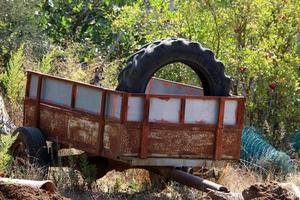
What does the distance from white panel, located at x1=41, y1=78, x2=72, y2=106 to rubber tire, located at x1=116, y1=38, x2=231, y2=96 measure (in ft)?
2.57

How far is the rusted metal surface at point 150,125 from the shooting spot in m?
8.23

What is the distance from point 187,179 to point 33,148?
1930 millimetres

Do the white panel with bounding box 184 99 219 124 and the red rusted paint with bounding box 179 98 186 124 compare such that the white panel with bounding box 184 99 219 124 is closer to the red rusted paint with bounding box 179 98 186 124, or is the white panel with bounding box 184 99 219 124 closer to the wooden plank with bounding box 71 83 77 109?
the red rusted paint with bounding box 179 98 186 124

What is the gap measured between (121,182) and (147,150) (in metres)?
1.32

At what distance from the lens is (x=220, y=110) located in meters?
8.57

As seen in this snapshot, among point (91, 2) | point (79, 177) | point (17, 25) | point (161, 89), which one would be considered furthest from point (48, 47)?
point (79, 177)

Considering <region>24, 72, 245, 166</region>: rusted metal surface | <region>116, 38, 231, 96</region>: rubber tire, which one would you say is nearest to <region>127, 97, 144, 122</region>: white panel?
<region>24, 72, 245, 166</region>: rusted metal surface

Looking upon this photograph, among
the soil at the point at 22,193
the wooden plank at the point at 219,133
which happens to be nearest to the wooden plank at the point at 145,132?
the wooden plank at the point at 219,133

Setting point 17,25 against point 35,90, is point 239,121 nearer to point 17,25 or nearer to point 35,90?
point 35,90

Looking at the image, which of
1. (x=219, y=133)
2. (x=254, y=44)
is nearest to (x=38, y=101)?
(x=219, y=133)

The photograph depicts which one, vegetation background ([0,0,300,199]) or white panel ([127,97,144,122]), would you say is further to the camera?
vegetation background ([0,0,300,199])

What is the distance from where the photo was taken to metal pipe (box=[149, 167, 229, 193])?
822cm

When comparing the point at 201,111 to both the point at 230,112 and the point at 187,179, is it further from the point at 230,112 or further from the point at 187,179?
the point at 187,179

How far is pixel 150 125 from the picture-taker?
27.3 ft
